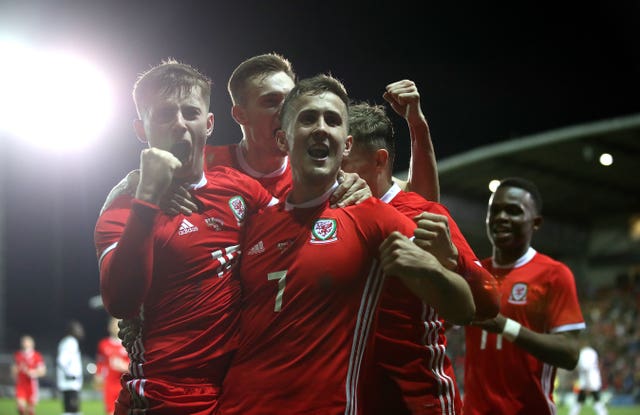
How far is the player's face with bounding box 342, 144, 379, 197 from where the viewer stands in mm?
3674

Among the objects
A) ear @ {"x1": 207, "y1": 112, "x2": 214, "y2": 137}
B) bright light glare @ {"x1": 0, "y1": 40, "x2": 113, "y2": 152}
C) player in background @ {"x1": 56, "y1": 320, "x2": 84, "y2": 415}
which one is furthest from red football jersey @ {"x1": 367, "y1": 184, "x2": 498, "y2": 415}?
bright light glare @ {"x1": 0, "y1": 40, "x2": 113, "y2": 152}

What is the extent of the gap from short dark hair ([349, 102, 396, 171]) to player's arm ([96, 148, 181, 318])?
4.02 ft

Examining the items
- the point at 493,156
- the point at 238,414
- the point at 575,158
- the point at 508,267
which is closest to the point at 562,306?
the point at 508,267

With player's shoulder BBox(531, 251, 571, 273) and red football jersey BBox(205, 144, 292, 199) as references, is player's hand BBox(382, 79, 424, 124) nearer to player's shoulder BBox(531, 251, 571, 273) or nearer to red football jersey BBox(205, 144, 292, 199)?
red football jersey BBox(205, 144, 292, 199)

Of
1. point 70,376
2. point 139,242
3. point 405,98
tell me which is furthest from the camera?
point 70,376

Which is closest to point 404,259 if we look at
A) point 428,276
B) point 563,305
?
point 428,276

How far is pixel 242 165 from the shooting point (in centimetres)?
382

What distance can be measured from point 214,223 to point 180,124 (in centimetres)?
39

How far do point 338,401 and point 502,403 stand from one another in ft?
6.89

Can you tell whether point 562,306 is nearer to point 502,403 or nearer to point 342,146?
point 502,403

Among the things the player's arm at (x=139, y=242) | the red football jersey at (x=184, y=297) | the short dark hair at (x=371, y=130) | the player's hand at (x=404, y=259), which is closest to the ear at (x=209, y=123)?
the red football jersey at (x=184, y=297)

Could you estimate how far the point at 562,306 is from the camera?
460cm

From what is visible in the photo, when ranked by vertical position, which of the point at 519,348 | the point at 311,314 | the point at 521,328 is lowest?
the point at 519,348

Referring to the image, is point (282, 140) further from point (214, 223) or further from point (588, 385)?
point (588, 385)
